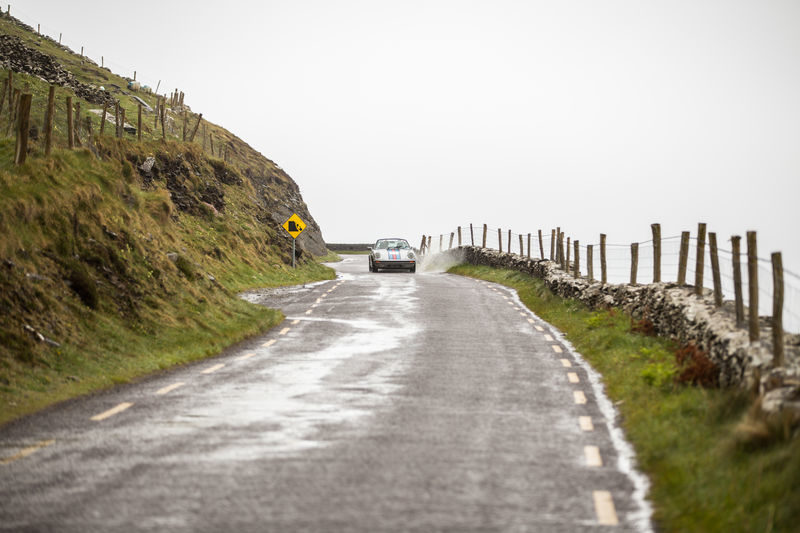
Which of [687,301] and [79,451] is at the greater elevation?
[687,301]

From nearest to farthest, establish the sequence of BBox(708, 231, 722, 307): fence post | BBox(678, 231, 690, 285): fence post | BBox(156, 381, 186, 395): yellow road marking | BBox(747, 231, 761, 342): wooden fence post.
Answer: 1. BBox(747, 231, 761, 342): wooden fence post
2. BBox(156, 381, 186, 395): yellow road marking
3. BBox(708, 231, 722, 307): fence post
4. BBox(678, 231, 690, 285): fence post

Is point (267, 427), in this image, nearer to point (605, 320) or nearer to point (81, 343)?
point (81, 343)

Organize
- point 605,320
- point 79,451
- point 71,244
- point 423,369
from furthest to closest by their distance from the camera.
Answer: point 605,320 < point 71,244 < point 423,369 < point 79,451

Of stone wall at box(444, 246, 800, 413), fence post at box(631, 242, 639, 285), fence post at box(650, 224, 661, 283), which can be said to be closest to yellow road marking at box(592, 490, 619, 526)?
stone wall at box(444, 246, 800, 413)

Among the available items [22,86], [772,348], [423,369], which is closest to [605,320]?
[423,369]

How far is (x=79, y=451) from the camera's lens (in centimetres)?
835

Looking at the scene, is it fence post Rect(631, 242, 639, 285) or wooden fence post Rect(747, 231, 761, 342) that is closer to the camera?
wooden fence post Rect(747, 231, 761, 342)

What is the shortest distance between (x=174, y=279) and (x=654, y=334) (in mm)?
10817

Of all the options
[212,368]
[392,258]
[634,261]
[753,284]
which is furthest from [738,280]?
[392,258]

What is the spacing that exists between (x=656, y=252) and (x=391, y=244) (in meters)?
28.2

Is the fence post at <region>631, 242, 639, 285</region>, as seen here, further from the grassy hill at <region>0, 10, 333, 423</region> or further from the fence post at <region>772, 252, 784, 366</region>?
the fence post at <region>772, 252, 784, 366</region>

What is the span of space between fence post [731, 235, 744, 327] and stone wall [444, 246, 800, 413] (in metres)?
0.13

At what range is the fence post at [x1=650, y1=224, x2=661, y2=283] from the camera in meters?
19.9

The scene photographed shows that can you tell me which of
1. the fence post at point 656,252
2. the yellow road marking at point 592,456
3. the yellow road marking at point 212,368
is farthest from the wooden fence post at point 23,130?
the yellow road marking at point 592,456
